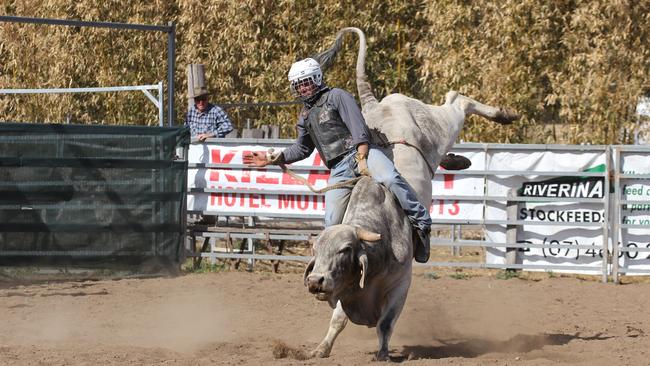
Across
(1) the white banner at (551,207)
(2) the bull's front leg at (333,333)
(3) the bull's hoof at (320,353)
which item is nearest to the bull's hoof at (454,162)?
(2) the bull's front leg at (333,333)

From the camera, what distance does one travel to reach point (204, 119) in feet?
45.3

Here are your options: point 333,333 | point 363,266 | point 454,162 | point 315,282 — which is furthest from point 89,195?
point 315,282

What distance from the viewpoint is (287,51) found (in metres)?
20.0

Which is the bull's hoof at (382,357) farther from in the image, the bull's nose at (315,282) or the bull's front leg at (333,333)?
the bull's nose at (315,282)

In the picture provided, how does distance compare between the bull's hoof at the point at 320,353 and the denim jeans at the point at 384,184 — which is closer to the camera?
the bull's hoof at the point at 320,353

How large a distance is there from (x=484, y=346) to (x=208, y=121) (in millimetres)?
6255

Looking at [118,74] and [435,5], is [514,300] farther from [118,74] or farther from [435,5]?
[118,74]

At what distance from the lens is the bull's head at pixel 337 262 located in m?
6.66

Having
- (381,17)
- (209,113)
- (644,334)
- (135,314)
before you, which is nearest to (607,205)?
Result: (644,334)

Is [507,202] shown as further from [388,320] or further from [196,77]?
[388,320]

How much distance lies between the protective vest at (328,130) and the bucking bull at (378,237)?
15.8 inches

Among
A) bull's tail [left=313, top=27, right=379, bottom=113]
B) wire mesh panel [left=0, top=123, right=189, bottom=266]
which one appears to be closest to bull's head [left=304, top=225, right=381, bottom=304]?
bull's tail [left=313, top=27, right=379, bottom=113]

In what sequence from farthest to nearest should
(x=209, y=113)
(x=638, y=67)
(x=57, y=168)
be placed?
1. (x=638, y=67)
2. (x=209, y=113)
3. (x=57, y=168)

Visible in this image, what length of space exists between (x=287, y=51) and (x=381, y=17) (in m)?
1.80
